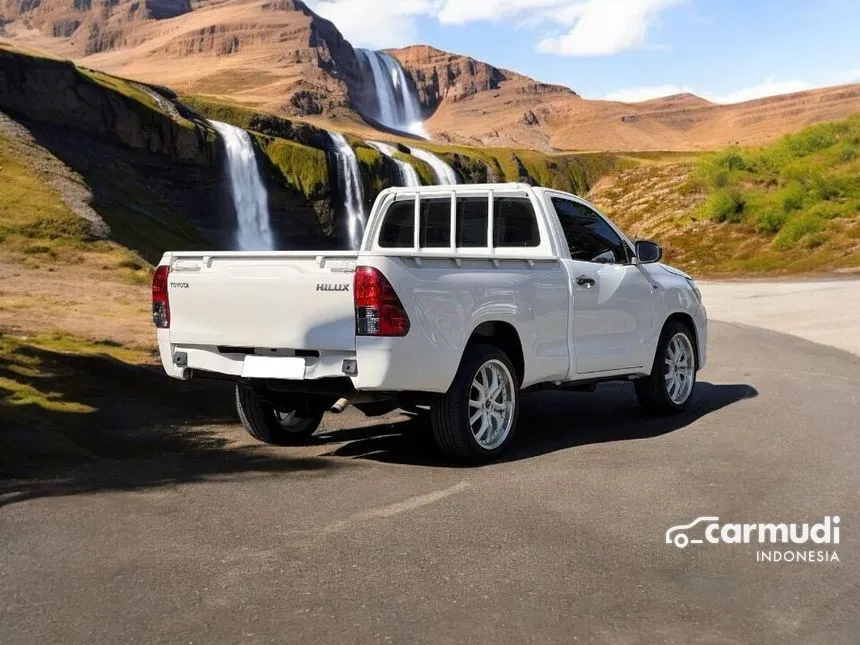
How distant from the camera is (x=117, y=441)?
26.5 feet

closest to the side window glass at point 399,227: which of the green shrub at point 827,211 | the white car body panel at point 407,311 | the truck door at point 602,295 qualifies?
the white car body panel at point 407,311

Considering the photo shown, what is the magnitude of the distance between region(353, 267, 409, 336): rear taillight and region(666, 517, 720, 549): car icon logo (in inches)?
82.3

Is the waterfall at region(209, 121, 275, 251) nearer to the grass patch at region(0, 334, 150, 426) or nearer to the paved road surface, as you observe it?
the paved road surface

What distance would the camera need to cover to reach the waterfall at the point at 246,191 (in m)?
52.9

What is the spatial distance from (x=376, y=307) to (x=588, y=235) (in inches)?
110

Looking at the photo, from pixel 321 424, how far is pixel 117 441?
71.8 inches

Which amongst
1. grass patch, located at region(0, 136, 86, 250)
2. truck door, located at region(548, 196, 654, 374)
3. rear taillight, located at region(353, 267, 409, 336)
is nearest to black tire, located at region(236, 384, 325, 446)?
rear taillight, located at region(353, 267, 409, 336)

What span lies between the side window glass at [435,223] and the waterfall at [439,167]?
58570mm

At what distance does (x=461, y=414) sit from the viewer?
6602 mm

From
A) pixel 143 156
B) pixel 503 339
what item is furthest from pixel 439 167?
pixel 503 339

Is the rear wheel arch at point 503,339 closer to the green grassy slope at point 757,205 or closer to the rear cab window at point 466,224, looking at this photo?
the rear cab window at point 466,224

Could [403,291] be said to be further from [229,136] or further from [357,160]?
[357,160]

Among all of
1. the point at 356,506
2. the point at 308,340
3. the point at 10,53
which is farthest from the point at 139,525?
the point at 10,53

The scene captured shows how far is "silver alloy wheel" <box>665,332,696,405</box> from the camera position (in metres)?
8.93
